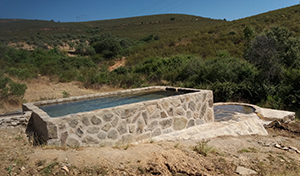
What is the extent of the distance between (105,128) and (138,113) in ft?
2.95

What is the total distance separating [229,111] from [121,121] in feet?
15.6

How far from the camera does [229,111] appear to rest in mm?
8672

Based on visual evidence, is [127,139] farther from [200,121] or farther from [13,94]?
[13,94]

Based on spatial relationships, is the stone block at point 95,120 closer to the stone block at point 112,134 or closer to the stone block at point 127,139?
the stone block at point 112,134

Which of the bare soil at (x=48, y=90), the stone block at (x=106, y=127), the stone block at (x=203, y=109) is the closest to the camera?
the stone block at (x=106, y=127)

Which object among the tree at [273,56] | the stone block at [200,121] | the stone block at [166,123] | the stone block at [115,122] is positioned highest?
the tree at [273,56]

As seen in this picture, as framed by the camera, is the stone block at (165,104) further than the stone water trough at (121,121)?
Yes

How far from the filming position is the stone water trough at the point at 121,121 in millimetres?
4742

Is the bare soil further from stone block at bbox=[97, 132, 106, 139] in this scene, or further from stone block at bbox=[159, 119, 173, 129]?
stone block at bbox=[159, 119, 173, 129]

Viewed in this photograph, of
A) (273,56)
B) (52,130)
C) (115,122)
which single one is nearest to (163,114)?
(115,122)

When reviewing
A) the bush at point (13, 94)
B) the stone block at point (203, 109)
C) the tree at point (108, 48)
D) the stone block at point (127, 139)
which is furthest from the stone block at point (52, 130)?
the tree at point (108, 48)

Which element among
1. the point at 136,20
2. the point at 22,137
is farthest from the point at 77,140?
the point at 136,20

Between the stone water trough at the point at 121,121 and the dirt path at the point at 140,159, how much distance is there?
1.02 ft

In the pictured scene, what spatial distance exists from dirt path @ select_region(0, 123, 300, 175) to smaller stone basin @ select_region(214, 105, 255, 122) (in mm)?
2166
